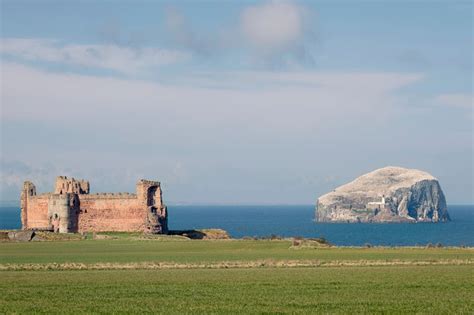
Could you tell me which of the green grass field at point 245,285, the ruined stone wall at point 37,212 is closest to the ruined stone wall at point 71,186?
the ruined stone wall at point 37,212

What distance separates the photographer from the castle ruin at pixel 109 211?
77.5 metres

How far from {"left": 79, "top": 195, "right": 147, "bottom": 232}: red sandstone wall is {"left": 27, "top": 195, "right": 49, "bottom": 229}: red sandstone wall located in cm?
413

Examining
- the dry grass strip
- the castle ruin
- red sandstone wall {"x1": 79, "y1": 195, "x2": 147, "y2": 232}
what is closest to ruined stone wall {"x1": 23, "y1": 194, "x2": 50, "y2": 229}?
the castle ruin

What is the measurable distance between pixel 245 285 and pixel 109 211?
1802 inches

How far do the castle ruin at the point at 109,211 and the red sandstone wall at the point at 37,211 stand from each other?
1152mm

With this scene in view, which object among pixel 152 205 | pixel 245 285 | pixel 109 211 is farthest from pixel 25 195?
pixel 245 285

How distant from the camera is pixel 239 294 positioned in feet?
102

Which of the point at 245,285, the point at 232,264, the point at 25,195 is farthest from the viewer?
the point at 25,195

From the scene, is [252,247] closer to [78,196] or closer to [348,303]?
[78,196]

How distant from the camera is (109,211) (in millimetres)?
78500

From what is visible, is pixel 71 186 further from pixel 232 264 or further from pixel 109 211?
pixel 232 264

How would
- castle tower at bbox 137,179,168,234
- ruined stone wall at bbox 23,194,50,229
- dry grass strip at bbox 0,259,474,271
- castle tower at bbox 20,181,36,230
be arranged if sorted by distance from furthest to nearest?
castle tower at bbox 20,181,36,230 → ruined stone wall at bbox 23,194,50,229 → castle tower at bbox 137,179,168,234 → dry grass strip at bbox 0,259,474,271

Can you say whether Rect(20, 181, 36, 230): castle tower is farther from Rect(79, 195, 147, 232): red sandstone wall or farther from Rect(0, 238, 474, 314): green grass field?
Rect(0, 238, 474, 314): green grass field

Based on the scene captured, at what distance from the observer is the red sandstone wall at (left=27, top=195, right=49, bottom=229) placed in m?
81.1
